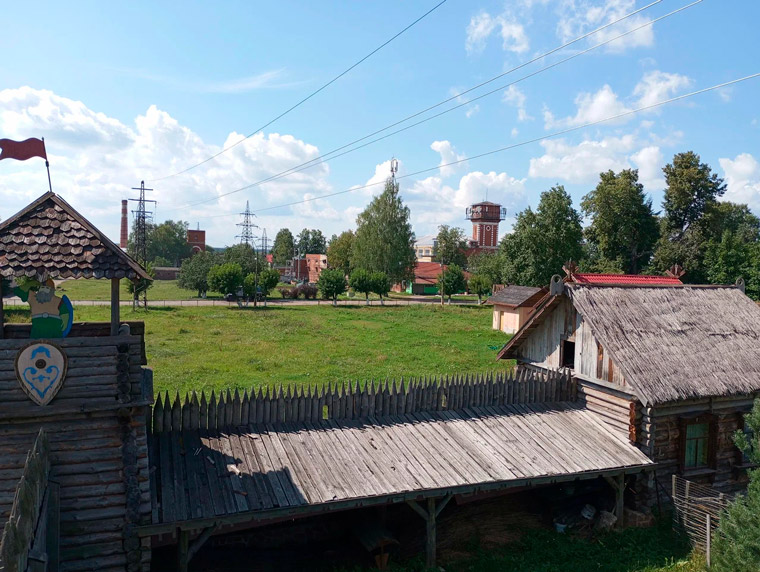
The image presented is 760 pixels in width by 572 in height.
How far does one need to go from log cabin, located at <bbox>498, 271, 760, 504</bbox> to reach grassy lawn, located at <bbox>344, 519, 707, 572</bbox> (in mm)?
1253

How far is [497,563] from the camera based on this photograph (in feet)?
35.4

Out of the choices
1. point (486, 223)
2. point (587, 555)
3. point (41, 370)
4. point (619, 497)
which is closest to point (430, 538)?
point (587, 555)

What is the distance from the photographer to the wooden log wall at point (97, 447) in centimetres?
798

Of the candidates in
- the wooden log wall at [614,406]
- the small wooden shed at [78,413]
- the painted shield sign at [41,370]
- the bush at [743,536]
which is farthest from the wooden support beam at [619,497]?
the painted shield sign at [41,370]

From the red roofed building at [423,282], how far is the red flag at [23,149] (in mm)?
72567

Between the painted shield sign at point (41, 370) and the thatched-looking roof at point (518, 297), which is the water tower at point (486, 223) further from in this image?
the painted shield sign at point (41, 370)

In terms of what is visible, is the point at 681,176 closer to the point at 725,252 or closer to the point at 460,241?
the point at 725,252

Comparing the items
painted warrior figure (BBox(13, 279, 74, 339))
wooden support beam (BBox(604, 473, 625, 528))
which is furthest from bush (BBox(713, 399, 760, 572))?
painted warrior figure (BBox(13, 279, 74, 339))

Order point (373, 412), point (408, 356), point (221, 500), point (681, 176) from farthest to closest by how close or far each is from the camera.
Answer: point (681, 176)
point (408, 356)
point (373, 412)
point (221, 500)

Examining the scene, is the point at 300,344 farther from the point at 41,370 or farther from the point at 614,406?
the point at 41,370

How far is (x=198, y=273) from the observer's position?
6081 centimetres

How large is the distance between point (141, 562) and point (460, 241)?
8318 centimetres

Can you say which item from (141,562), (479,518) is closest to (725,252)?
(479,518)

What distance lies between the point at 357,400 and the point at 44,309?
6.04 m
